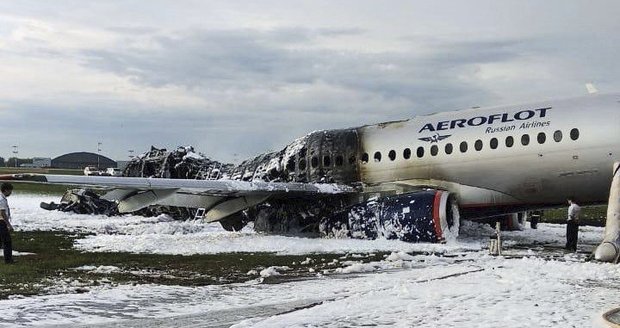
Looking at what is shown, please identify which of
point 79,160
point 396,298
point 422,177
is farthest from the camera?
point 79,160

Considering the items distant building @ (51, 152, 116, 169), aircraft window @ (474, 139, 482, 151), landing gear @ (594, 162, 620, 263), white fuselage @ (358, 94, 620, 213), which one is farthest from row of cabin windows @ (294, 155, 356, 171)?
distant building @ (51, 152, 116, 169)

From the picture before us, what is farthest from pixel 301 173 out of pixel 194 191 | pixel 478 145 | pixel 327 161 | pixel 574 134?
pixel 574 134

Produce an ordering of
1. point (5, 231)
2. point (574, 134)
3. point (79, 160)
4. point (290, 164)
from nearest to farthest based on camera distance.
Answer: point (5, 231)
point (574, 134)
point (290, 164)
point (79, 160)

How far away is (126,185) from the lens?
1734 centimetres

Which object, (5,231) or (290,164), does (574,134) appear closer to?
(290,164)

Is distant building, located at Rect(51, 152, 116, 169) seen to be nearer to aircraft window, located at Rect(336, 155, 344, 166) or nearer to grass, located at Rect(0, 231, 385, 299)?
aircraft window, located at Rect(336, 155, 344, 166)

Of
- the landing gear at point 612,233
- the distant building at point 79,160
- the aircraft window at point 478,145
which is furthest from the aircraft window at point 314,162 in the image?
the distant building at point 79,160

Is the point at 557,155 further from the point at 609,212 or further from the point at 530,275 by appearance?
the point at 530,275

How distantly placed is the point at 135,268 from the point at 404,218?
7269 millimetres

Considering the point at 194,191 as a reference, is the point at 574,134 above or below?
above

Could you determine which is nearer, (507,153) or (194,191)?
(507,153)

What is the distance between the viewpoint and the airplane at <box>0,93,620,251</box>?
56.3 ft

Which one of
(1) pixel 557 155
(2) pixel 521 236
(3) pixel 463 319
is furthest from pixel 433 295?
(2) pixel 521 236

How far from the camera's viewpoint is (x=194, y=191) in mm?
19016
